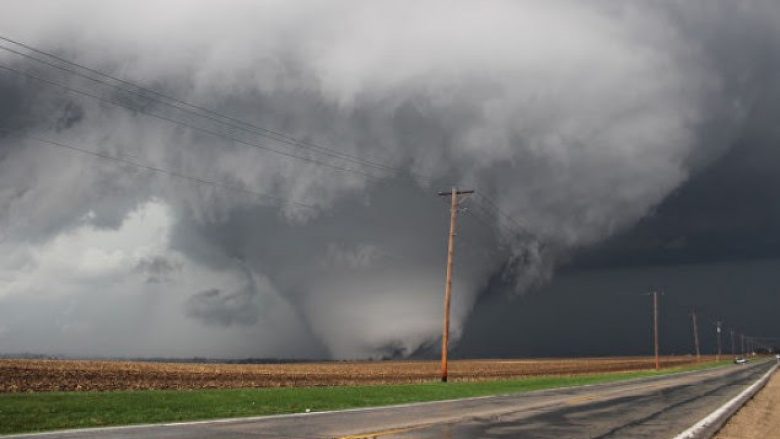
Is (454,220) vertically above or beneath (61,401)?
above

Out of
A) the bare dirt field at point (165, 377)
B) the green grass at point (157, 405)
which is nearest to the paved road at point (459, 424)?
the green grass at point (157, 405)

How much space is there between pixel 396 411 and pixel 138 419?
8138 mm

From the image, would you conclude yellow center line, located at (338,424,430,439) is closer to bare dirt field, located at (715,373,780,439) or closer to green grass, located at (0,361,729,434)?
green grass, located at (0,361,729,434)

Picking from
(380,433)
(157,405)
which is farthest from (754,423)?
(157,405)

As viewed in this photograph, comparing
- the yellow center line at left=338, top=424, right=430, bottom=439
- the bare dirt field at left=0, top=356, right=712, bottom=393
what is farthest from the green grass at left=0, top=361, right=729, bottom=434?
the bare dirt field at left=0, top=356, right=712, bottom=393

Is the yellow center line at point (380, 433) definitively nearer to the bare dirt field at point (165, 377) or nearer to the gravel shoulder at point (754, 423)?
the gravel shoulder at point (754, 423)

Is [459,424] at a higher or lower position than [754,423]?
higher

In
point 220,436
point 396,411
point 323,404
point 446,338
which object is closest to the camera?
point 220,436

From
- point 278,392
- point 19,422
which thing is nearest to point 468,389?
point 278,392

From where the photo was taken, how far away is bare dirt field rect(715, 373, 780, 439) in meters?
16.7

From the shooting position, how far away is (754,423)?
19.8 metres

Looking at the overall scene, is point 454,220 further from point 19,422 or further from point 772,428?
point 19,422

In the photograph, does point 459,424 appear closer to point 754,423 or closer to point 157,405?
point 754,423

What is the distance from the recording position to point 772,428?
18.5 m
